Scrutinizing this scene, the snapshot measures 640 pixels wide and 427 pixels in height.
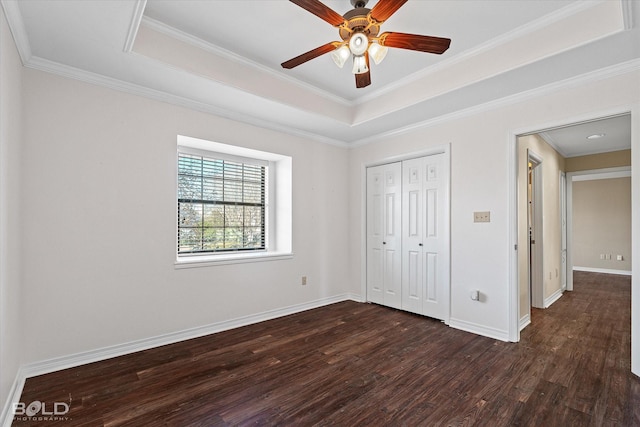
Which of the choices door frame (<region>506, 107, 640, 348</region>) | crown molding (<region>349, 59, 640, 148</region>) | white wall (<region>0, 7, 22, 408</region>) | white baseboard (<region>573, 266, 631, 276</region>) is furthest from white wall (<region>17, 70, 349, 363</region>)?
white baseboard (<region>573, 266, 631, 276</region>)

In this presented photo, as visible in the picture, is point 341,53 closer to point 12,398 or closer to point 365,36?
point 365,36

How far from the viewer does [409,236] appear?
13.7 feet

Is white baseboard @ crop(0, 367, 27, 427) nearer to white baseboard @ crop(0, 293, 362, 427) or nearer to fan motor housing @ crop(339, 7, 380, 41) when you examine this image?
white baseboard @ crop(0, 293, 362, 427)

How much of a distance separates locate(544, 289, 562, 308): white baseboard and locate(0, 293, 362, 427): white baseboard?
3.62 m

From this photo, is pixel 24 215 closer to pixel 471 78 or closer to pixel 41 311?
pixel 41 311

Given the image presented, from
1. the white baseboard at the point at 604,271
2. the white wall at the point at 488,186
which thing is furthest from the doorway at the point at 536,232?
the white baseboard at the point at 604,271

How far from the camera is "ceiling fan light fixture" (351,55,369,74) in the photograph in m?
2.27

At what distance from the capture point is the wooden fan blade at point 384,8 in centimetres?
180

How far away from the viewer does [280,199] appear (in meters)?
4.34

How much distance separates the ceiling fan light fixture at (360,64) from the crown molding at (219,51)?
1.24 meters

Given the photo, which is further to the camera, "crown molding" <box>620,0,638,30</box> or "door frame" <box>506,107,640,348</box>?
"door frame" <box>506,107,640,348</box>

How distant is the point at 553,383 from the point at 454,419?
1.03m

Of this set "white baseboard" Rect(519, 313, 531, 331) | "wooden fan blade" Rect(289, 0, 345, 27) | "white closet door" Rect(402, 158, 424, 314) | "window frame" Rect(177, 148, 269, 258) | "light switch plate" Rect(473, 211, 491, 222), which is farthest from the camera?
"white closet door" Rect(402, 158, 424, 314)

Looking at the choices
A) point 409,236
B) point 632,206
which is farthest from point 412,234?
point 632,206
